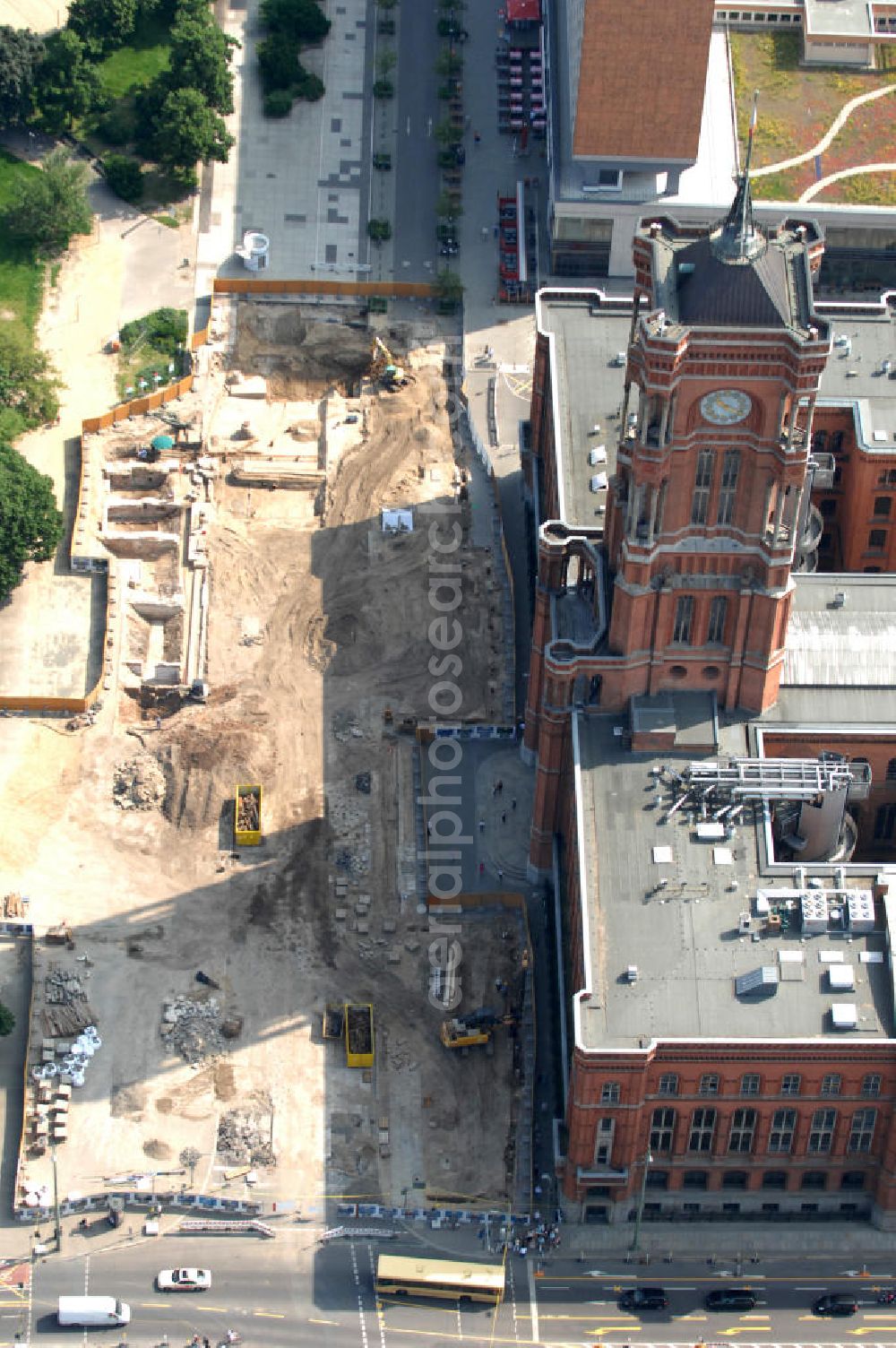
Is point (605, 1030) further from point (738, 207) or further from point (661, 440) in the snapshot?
point (738, 207)

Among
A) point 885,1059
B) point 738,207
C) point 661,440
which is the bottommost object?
point 885,1059

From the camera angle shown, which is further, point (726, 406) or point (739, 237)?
point (726, 406)

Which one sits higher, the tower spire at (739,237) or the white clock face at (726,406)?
the tower spire at (739,237)

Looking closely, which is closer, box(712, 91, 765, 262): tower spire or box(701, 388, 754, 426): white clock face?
box(712, 91, 765, 262): tower spire

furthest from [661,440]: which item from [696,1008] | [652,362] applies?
[696,1008]

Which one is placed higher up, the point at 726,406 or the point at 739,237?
the point at 739,237

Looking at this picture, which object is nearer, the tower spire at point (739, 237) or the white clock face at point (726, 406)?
the tower spire at point (739, 237)

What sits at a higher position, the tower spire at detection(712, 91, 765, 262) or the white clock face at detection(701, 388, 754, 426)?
the tower spire at detection(712, 91, 765, 262)

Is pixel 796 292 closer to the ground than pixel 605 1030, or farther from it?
farther from it
